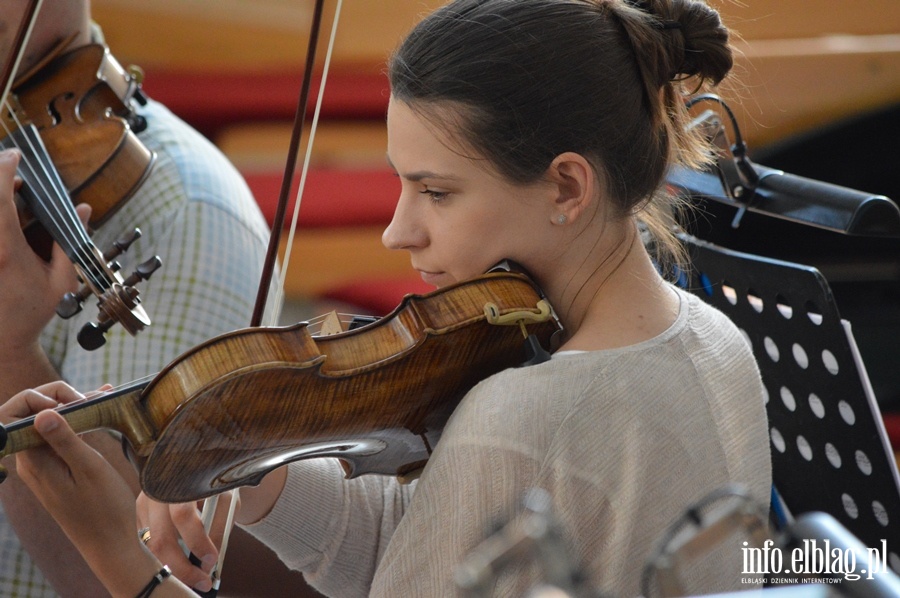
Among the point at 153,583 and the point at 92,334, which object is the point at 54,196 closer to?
the point at 92,334

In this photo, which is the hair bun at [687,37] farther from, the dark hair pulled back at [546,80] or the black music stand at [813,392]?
the black music stand at [813,392]

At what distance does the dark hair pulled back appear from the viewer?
888 mm

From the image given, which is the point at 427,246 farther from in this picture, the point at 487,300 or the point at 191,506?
the point at 191,506

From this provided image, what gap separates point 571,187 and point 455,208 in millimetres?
108

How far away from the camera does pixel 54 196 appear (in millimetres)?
1122

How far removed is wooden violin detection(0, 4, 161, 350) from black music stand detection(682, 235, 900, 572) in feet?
2.10

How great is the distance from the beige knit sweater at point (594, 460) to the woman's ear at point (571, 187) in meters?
0.13

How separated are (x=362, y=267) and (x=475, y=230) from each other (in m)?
2.14

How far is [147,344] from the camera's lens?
3.95 ft

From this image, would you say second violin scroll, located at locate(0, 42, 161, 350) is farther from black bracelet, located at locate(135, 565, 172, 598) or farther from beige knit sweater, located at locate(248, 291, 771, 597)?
beige knit sweater, located at locate(248, 291, 771, 597)

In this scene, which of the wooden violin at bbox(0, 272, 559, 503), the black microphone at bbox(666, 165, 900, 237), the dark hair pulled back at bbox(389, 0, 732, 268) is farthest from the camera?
the black microphone at bbox(666, 165, 900, 237)

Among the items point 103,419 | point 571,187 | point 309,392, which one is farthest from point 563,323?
point 103,419

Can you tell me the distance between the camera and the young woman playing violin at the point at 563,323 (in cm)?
80

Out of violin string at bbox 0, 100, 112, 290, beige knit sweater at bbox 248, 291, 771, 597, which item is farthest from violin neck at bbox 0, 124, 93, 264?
beige knit sweater at bbox 248, 291, 771, 597
